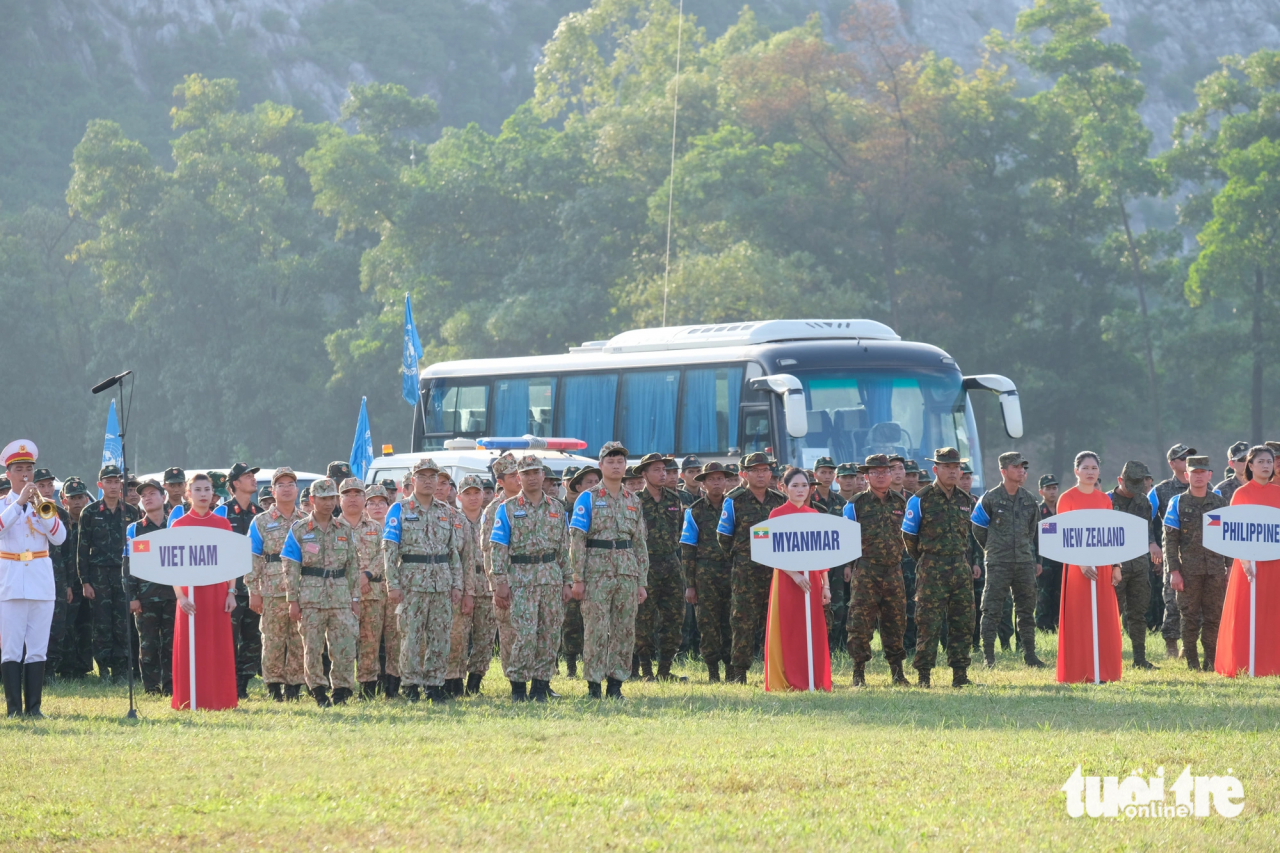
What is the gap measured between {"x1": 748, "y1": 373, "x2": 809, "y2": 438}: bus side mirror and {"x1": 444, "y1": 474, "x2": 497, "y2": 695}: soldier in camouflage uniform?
6823 mm

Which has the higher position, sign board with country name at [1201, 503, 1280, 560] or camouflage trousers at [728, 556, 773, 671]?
sign board with country name at [1201, 503, 1280, 560]

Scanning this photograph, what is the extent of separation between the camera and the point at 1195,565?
44.5 ft

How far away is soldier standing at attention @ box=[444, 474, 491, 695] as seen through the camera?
480 inches

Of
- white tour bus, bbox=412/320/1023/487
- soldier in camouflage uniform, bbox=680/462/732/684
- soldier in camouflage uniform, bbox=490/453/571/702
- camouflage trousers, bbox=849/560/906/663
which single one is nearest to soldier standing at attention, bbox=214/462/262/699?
soldier in camouflage uniform, bbox=490/453/571/702

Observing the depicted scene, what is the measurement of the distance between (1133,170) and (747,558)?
122ft

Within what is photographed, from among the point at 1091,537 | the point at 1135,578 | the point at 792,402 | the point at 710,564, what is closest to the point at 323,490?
the point at 710,564

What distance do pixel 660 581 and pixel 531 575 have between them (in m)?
1.99

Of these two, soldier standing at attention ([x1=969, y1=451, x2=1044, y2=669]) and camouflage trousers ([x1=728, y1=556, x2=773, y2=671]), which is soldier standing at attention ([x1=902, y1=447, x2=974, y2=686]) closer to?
camouflage trousers ([x1=728, y1=556, x2=773, y2=671])

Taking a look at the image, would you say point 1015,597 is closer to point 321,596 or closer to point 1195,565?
point 1195,565

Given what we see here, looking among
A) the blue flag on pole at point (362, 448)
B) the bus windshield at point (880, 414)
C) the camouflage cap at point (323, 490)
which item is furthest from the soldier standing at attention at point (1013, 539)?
the blue flag on pole at point (362, 448)

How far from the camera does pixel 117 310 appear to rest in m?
55.9

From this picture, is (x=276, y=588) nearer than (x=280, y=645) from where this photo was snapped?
Yes

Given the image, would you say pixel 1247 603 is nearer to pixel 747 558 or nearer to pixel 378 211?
pixel 747 558

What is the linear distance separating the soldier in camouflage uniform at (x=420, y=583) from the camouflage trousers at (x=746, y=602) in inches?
89.8
